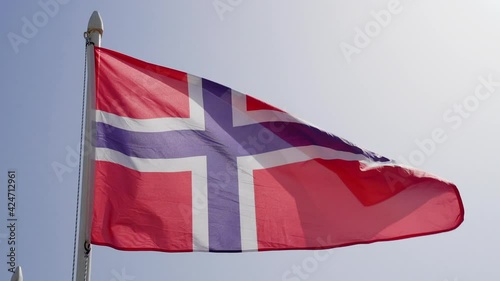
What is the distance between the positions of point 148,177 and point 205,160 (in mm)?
774

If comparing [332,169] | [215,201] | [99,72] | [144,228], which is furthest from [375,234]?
[99,72]

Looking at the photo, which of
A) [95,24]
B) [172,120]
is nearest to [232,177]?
[172,120]

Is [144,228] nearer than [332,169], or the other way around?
[144,228]

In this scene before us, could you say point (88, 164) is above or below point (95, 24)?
below

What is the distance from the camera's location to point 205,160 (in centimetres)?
902

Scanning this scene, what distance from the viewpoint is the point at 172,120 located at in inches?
363

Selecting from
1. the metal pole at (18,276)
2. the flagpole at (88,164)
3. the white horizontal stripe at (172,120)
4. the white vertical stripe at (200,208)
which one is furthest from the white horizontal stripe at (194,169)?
the metal pole at (18,276)

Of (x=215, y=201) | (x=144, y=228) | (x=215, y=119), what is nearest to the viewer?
(x=144, y=228)

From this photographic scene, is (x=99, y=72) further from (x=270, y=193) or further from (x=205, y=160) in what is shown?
(x=270, y=193)

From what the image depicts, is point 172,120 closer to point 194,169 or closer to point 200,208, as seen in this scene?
point 194,169

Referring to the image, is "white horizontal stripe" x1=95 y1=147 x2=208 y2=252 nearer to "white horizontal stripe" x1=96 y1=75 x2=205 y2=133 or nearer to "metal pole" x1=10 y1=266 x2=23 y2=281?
"white horizontal stripe" x1=96 y1=75 x2=205 y2=133

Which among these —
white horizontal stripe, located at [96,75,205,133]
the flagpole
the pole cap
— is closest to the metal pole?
the flagpole

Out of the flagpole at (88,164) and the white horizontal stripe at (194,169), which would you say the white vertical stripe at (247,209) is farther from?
the flagpole at (88,164)

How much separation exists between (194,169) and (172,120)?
73 centimetres
